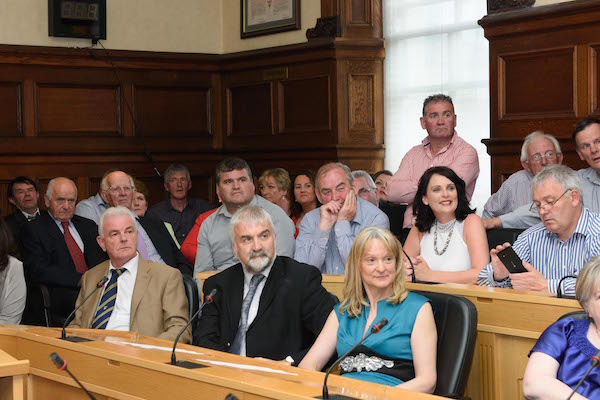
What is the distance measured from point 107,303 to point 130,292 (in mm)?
116

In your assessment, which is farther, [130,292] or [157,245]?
[157,245]

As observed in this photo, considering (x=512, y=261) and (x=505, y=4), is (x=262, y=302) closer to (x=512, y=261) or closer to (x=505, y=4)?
(x=512, y=261)

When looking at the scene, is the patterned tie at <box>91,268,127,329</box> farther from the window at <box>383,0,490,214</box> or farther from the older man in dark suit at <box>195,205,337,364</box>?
the window at <box>383,0,490,214</box>

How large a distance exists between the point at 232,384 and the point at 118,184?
3.84 m

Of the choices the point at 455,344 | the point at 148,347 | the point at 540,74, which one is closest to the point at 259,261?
the point at 148,347

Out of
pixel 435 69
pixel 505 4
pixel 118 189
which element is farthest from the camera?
pixel 435 69

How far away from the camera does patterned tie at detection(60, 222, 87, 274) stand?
19.7 feet

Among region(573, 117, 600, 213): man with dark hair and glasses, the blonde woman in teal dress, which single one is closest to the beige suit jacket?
the blonde woman in teal dress

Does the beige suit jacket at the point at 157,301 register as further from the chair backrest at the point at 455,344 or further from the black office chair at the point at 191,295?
the chair backrest at the point at 455,344

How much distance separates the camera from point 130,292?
4289mm

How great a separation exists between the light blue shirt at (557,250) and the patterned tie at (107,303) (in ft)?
5.37

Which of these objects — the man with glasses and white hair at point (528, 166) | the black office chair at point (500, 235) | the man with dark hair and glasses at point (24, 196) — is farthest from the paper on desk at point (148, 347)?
the man with dark hair and glasses at point (24, 196)

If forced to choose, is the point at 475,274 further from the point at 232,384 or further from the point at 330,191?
the point at 232,384

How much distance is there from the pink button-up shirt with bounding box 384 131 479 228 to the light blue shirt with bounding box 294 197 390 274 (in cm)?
41
